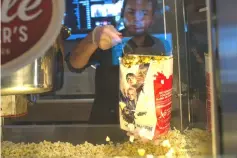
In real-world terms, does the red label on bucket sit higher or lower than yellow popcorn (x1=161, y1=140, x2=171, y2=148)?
higher

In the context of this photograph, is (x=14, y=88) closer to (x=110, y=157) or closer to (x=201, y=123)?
(x=110, y=157)

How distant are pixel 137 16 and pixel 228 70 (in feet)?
0.87

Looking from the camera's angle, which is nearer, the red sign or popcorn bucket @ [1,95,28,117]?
the red sign

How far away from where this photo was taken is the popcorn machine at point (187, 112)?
680 mm

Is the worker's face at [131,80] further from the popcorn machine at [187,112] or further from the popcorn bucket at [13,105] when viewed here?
the popcorn bucket at [13,105]

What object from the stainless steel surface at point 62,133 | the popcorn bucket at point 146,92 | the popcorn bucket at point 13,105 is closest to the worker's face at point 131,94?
the popcorn bucket at point 146,92

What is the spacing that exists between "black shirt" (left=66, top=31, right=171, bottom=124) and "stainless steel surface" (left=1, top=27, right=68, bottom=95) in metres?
0.11

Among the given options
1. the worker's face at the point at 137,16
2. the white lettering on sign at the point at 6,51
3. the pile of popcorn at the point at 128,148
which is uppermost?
the worker's face at the point at 137,16

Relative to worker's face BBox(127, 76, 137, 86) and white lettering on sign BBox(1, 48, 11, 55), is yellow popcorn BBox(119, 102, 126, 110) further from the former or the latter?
white lettering on sign BBox(1, 48, 11, 55)

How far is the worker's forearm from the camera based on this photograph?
86cm

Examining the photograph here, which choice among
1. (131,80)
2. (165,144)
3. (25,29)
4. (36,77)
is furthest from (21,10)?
(165,144)

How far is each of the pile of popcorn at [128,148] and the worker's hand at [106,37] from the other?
8.8 inches

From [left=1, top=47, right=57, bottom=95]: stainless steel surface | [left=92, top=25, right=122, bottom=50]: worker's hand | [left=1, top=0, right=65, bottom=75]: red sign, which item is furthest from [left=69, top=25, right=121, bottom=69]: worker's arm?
[left=1, top=0, right=65, bottom=75]: red sign

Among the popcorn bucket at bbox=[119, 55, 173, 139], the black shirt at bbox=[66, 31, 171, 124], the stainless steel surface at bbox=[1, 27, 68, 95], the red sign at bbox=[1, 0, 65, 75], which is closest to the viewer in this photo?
the red sign at bbox=[1, 0, 65, 75]
